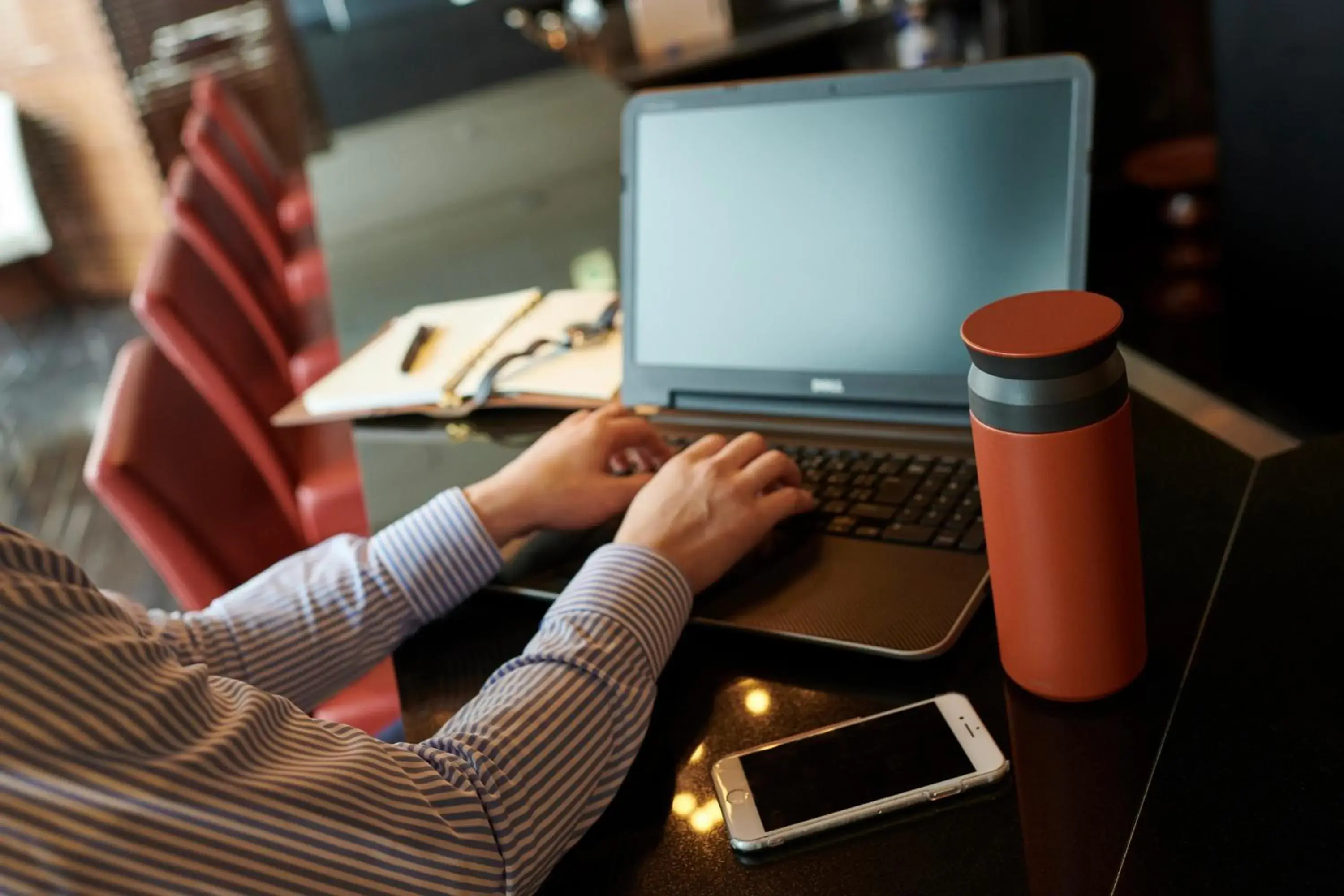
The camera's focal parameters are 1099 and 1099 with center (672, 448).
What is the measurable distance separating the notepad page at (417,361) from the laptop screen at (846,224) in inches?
11.5

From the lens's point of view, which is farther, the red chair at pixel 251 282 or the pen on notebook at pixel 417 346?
the red chair at pixel 251 282

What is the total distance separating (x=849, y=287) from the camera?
941 mm

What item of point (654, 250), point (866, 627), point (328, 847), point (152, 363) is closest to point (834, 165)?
point (654, 250)

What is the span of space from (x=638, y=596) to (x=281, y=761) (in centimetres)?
24

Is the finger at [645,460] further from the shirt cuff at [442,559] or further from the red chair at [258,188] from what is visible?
the red chair at [258,188]

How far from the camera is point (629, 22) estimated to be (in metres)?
3.29

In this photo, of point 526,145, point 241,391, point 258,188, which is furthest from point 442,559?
point 258,188

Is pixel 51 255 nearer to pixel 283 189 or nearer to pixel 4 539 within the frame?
pixel 283 189

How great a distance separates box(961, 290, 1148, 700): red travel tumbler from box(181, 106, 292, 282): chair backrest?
6.72ft

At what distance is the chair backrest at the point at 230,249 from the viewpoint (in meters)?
1.88

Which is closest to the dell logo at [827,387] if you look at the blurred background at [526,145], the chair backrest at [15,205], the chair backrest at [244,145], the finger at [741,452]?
the finger at [741,452]

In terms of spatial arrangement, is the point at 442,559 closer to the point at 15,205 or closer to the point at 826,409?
the point at 826,409

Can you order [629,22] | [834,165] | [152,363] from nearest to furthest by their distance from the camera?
[834,165] → [152,363] → [629,22]

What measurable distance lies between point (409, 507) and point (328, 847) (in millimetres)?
519
